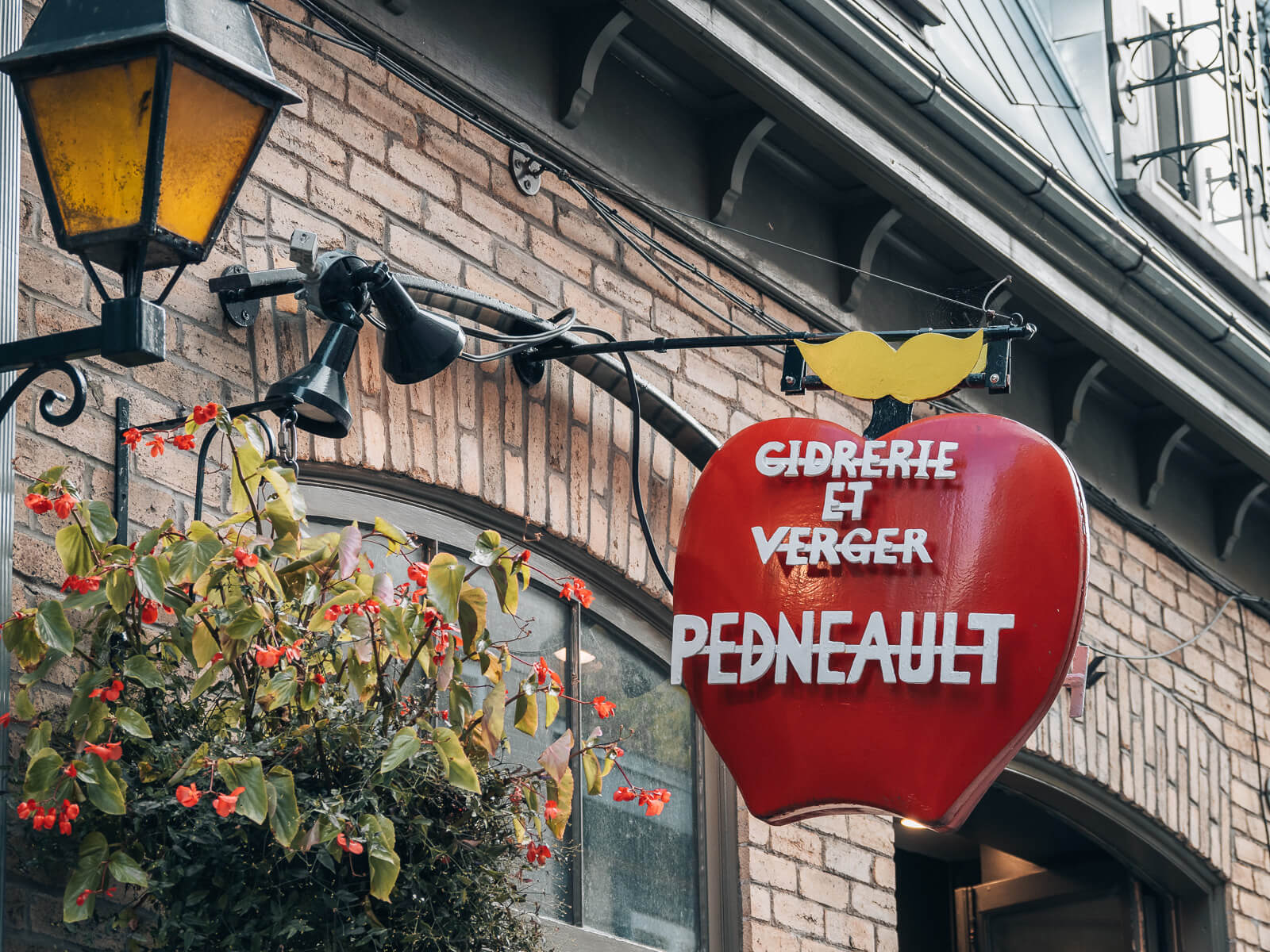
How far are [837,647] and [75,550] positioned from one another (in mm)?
1790

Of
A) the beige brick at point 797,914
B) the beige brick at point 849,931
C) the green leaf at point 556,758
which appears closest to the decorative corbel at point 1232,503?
the beige brick at point 849,931

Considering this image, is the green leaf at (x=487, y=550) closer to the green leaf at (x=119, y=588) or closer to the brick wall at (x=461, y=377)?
the green leaf at (x=119, y=588)

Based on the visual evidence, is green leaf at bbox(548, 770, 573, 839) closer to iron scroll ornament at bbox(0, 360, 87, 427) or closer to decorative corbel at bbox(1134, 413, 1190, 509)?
iron scroll ornament at bbox(0, 360, 87, 427)

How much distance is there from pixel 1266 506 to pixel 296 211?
19.2ft

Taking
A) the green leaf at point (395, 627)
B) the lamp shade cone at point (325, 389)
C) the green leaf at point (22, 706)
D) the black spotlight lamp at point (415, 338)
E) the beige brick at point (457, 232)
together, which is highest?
the beige brick at point (457, 232)

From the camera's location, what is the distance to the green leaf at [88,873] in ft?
10.9

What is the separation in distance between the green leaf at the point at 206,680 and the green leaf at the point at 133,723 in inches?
4.1

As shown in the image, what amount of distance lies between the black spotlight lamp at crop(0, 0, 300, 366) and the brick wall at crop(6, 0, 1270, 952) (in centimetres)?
84

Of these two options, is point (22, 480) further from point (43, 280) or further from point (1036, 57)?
point (1036, 57)

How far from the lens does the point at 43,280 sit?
4062 mm

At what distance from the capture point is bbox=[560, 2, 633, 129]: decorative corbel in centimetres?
565

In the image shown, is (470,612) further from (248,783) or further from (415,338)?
(415,338)

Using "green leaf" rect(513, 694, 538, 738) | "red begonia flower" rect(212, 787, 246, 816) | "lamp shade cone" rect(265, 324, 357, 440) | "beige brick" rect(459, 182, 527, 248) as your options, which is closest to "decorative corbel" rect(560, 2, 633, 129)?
"beige brick" rect(459, 182, 527, 248)

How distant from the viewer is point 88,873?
11.0 feet
